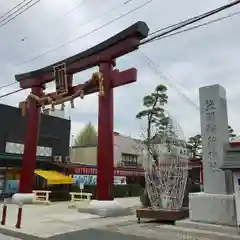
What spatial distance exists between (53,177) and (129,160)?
2806 cm

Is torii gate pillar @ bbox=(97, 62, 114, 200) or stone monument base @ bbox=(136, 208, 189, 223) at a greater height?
torii gate pillar @ bbox=(97, 62, 114, 200)

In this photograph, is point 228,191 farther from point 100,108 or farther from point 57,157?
point 57,157

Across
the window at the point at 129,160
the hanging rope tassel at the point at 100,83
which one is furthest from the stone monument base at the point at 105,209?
the window at the point at 129,160

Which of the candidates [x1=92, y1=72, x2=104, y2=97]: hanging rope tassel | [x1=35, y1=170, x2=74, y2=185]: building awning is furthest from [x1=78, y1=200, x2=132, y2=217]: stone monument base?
[x1=35, y1=170, x2=74, y2=185]: building awning

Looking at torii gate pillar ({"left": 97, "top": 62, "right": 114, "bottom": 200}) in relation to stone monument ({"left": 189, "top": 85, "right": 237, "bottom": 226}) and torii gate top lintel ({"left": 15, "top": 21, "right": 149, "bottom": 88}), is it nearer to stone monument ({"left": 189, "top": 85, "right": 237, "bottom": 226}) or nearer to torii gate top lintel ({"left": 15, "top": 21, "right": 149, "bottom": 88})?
torii gate top lintel ({"left": 15, "top": 21, "right": 149, "bottom": 88})

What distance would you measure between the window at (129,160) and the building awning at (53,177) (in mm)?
24232

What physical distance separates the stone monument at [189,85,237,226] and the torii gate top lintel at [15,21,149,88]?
412 centimetres

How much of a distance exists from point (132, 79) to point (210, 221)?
330 inches

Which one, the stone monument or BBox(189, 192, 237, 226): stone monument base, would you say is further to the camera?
the stone monument

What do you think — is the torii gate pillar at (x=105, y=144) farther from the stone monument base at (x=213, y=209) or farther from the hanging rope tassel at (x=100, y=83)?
the stone monument base at (x=213, y=209)

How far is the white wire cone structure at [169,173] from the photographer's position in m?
14.3

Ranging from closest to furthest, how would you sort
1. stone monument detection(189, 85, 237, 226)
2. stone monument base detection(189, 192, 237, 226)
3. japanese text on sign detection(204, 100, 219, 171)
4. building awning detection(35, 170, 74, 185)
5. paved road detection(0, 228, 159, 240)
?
paved road detection(0, 228, 159, 240)
stone monument base detection(189, 192, 237, 226)
stone monument detection(189, 85, 237, 226)
japanese text on sign detection(204, 100, 219, 171)
building awning detection(35, 170, 74, 185)

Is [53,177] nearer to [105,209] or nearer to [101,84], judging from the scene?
[105,209]

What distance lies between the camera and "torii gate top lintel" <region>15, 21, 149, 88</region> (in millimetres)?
17234
